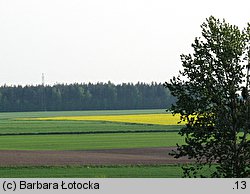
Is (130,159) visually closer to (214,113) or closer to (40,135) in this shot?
(214,113)

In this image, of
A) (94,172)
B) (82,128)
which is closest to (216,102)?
(94,172)

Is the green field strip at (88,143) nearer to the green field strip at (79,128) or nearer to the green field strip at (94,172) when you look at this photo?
the green field strip at (79,128)

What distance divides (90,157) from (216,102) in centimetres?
2738

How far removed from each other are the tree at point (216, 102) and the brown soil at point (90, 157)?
22.1m

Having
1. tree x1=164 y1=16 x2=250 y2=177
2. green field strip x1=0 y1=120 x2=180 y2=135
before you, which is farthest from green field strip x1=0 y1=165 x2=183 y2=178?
green field strip x1=0 y1=120 x2=180 y2=135

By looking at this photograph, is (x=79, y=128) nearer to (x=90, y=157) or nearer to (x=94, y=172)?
(x=90, y=157)

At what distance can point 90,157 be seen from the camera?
4656 cm

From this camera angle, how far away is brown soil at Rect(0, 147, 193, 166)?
42.5m

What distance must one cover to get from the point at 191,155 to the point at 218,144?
0.80m

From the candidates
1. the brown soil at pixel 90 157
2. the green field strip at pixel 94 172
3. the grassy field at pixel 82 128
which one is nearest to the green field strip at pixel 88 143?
the brown soil at pixel 90 157

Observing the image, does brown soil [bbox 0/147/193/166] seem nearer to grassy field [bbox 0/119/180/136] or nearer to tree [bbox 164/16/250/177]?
tree [bbox 164/16/250/177]

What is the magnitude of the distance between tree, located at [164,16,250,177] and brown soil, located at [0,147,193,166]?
22.1 m
